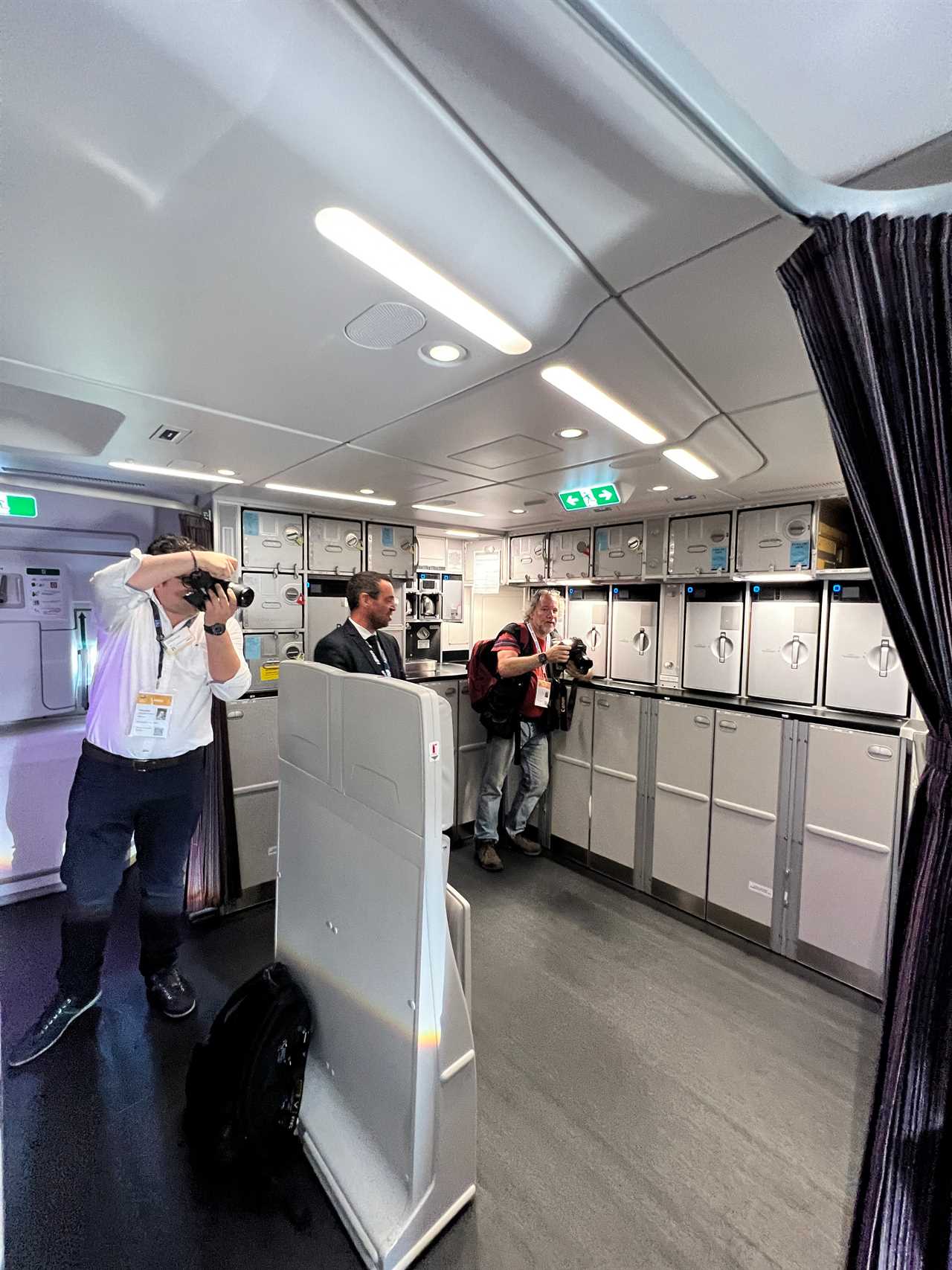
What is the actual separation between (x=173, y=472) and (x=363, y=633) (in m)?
1.28

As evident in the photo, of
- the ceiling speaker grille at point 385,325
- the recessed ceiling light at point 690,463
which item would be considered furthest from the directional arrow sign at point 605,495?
the ceiling speaker grille at point 385,325

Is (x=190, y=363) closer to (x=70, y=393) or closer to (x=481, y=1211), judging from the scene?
(x=70, y=393)

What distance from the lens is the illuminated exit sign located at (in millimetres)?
3010

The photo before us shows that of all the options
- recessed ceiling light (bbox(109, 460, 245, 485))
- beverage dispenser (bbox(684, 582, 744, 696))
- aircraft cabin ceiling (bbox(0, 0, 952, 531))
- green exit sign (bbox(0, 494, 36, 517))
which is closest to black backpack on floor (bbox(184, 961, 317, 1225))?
aircraft cabin ceiling (bbox(0, 0, 952, 531))

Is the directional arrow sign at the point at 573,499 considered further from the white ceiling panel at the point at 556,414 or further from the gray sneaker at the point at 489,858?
the gray sneaker at the point at 489,858

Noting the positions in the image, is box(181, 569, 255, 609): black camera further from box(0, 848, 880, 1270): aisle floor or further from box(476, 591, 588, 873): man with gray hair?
box(476, 591, 588, 873): man with gray hair

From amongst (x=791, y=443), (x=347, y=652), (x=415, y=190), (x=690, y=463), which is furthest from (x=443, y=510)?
(x=415, y=190)

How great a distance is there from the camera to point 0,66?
677 mm

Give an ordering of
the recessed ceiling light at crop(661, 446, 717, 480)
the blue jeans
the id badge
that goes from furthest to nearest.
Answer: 1. the blue jeans
2. the recessed ceiling light at crop(661, 446, 717, 480)
3. the id badge

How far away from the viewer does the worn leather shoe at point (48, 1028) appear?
82.4 inches

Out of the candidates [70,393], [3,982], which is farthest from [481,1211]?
[70,393]

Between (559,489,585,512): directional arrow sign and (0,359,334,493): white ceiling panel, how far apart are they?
4.78 ft

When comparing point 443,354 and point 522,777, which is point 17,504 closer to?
point 443,354

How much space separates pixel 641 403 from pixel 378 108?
48.2 inches
